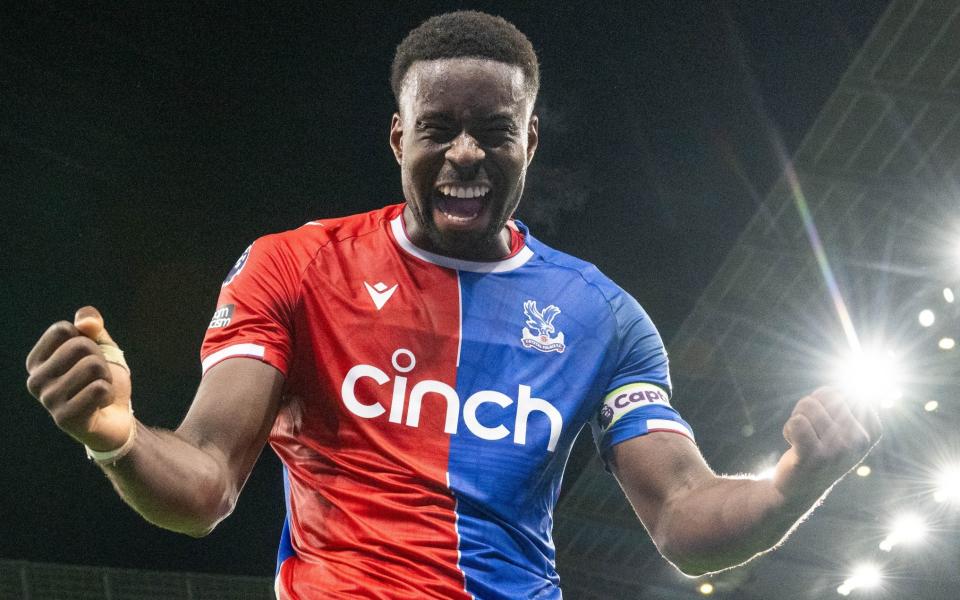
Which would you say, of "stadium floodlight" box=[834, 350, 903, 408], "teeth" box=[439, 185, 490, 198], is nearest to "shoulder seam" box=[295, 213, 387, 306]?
"teeth" box=[439, 185, 490, 198]

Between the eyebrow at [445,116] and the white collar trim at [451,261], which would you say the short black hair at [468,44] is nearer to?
the eyebrow at [445,116]


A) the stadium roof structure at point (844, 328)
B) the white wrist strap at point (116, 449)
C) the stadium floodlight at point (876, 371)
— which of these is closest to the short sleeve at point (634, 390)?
the white wrist strap at point (116, 449)

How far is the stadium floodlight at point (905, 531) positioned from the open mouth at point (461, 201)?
10946 mm

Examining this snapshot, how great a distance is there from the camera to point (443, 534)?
6.47 feet

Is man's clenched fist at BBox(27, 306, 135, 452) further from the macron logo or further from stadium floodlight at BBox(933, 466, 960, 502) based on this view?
stadium floodlight at BBox(933, 466, 960, 502)

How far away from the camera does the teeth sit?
2268 millimetres

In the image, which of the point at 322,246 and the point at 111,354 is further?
the point at 322,246

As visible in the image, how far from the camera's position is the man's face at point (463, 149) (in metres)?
2.25

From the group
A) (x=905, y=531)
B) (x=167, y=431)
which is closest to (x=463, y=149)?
(x=167, y=431)

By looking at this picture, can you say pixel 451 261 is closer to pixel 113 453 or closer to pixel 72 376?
pixel 113 453

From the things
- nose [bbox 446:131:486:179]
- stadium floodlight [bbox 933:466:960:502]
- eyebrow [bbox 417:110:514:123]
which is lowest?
nose [bbox 446:131:486:179]

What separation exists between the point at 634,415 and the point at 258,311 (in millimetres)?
764

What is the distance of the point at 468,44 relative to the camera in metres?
2.34

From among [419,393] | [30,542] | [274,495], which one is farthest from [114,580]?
[419,393]
